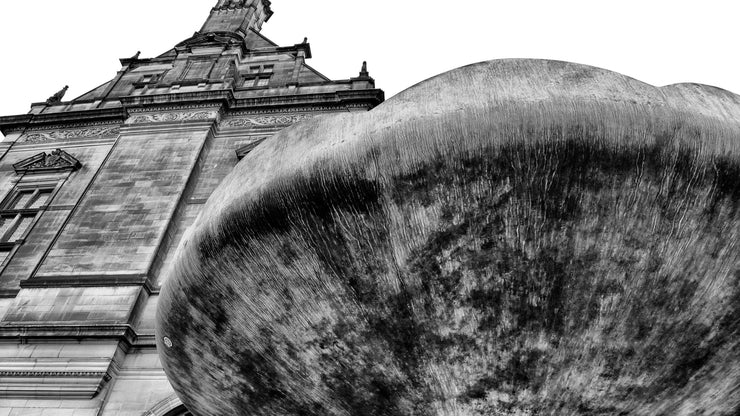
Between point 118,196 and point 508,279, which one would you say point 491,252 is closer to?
point 508,279

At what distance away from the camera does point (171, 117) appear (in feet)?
43.8

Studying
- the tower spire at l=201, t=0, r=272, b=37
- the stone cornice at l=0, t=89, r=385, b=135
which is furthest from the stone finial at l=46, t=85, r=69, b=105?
the tower spire at l=201, t=0, r=272, b=37

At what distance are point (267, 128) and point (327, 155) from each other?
10143 mm

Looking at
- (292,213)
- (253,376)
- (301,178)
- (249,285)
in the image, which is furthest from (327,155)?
(253,376)

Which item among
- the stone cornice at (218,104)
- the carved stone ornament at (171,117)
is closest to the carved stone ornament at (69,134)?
the stone cornice at (218,104)

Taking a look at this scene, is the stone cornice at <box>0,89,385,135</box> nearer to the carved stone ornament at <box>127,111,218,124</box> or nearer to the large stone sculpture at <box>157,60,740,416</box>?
the carved stone ornament at <box>127,111,218,124</box>

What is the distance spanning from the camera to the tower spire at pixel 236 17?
19297mm

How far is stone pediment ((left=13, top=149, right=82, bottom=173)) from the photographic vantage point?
12727 mm

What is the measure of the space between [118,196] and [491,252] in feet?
32.4

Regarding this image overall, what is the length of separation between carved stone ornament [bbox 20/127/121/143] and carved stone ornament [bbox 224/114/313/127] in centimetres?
293

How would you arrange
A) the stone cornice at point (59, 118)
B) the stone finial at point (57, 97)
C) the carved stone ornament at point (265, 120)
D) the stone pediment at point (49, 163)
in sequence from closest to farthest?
the stone pediment at point (49, 163)
the carved stone ornament at point (265, 120)
the stone cornice at point (59, 118)
the stone finial at point (57, 97)

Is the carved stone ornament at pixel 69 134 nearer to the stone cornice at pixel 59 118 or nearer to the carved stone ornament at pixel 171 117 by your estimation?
the stone cornice at pixel 59 118

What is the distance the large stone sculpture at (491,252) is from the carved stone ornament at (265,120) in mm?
9393

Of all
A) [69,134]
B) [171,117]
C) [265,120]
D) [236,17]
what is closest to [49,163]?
[69,134]
